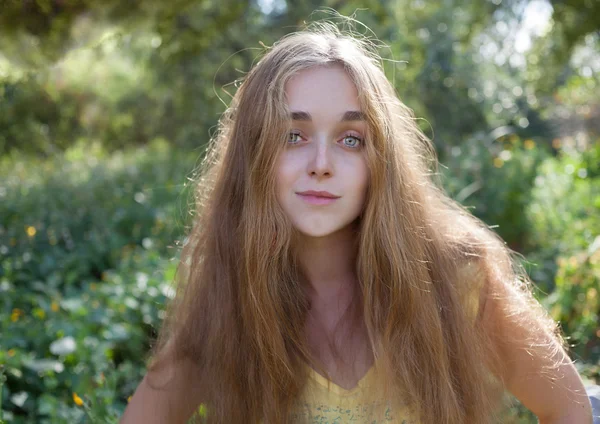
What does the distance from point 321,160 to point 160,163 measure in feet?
19.3

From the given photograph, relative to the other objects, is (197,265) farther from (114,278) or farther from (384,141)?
(114,278)

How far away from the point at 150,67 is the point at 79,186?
2821mm

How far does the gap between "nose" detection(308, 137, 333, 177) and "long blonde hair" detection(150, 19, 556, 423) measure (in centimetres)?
9

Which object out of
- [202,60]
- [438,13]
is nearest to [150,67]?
[202,60]

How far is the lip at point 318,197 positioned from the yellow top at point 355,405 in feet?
1.41

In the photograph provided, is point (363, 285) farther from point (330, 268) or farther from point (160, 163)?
point (160, 163)

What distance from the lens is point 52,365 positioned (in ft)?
7.36

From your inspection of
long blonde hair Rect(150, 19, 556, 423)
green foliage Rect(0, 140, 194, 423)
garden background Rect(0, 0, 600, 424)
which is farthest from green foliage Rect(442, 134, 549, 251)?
long blonde hair Rect(150, 19, 556, 423)

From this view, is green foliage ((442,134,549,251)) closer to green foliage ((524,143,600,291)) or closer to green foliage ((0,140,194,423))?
green foliage ((524,143,600,291))

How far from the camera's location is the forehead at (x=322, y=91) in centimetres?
152

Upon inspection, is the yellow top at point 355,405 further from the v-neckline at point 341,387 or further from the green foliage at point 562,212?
the green foliage at point 562,212

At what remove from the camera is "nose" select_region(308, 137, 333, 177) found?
1.48 meters

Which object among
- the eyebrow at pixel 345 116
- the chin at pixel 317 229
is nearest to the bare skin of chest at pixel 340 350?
the chin at pixel 317 229

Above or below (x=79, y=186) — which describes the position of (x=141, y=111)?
above
